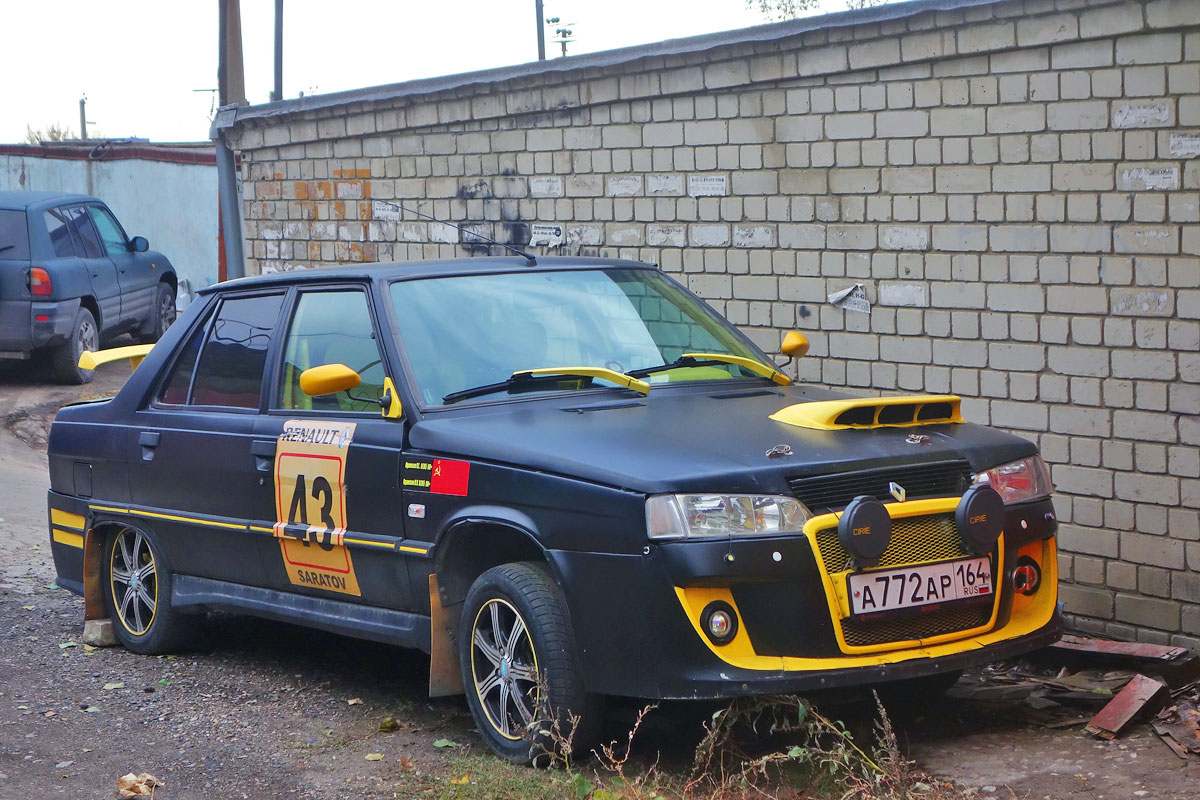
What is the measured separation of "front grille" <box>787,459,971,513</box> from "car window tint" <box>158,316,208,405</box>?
2.96m

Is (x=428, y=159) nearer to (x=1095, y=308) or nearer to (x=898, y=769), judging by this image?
(x=1095, y=308)

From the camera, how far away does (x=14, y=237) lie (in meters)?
13.6

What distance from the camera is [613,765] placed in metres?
4.28

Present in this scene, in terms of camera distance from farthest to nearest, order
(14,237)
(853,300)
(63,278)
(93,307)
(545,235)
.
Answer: (93,307) < (63,278) < (14,237) < (545,235) < (853,300)

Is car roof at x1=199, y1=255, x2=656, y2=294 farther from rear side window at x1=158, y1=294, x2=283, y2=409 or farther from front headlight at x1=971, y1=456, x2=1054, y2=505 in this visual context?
front headlight at x1=971, y1=456, x2=1054, y2=505

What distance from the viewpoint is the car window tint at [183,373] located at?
596cm

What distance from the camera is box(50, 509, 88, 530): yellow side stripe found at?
6418 mm

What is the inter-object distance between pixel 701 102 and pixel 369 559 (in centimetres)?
423

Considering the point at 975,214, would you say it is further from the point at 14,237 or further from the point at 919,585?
the point at 14,237

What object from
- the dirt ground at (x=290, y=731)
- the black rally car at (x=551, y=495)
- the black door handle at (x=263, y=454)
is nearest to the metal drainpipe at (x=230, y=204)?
the dirt ground at (x=290, y=731)

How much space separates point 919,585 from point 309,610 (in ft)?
7.64

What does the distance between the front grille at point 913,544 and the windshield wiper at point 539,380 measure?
1106mm

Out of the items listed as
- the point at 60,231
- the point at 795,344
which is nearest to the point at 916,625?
the point at 795,344

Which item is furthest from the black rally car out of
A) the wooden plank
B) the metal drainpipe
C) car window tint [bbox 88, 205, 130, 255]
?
car window tint [bbox 88, 205, 130, 255]
